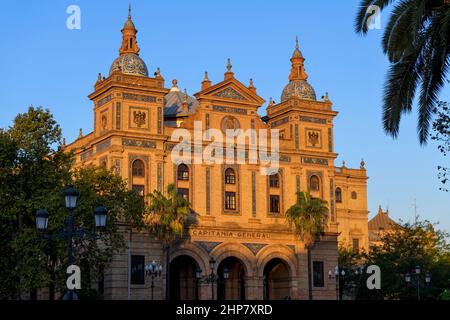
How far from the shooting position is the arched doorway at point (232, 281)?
2532 inches

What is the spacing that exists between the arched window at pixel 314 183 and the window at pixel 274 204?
11.0ft

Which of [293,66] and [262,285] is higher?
[293,66]

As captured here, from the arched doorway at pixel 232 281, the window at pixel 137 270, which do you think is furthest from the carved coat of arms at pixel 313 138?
the window at pixel 137 270

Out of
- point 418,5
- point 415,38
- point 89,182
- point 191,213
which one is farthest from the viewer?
point 191,213

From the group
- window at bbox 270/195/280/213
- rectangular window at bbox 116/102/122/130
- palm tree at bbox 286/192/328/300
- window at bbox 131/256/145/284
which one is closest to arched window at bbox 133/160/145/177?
rectangular window at bbox 116/102/122/130

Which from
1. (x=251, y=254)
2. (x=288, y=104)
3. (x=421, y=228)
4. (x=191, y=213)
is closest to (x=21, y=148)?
(x=191, y=213)

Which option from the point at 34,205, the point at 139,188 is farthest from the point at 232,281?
the point at 34,205

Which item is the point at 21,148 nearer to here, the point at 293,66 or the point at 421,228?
the point at 293,66

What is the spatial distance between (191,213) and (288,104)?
13.9m

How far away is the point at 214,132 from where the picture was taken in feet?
207

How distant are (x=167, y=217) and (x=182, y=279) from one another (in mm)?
9574

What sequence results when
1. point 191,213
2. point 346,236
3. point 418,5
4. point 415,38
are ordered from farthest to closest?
point 346,236 → point 191,213 → point 418,5 → point 415,38

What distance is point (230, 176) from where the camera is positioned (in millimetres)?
63969
